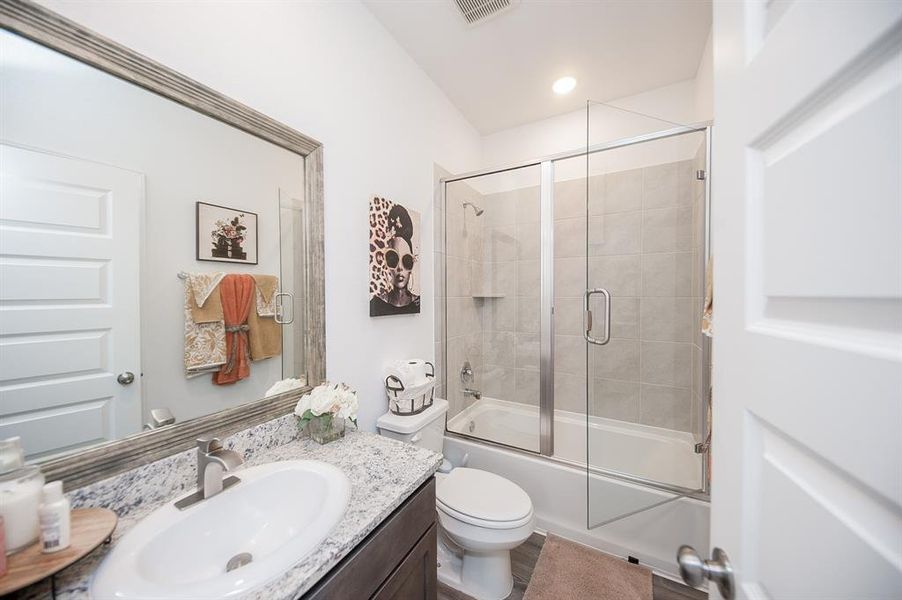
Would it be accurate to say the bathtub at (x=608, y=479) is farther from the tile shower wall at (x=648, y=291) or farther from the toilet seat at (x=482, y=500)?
the toilet seat at (x=482, y=500)

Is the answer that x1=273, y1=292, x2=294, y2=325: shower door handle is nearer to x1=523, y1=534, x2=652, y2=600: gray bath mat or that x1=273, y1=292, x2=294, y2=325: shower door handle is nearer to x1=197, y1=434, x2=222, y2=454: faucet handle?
x1=197, y1=434, x2=222, y2=454: faucet handle

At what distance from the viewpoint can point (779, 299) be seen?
1.29ft

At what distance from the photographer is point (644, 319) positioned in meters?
1.72

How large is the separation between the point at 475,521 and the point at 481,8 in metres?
2.38

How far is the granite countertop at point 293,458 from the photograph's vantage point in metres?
0.60

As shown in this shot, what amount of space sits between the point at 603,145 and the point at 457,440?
1.95 m

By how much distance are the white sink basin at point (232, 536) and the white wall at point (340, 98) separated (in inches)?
20.1

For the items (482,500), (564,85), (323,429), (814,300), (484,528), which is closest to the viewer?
(814,300)

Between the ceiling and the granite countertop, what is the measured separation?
78.1 inches

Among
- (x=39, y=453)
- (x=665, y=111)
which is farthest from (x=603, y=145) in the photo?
(x=39, y=453)

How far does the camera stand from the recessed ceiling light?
209 cm

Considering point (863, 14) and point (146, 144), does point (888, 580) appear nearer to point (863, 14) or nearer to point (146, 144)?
point (863, 14)

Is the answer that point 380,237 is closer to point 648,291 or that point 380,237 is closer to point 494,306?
point 494,306

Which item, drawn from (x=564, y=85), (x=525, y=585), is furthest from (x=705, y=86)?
(x=525, y=585)
